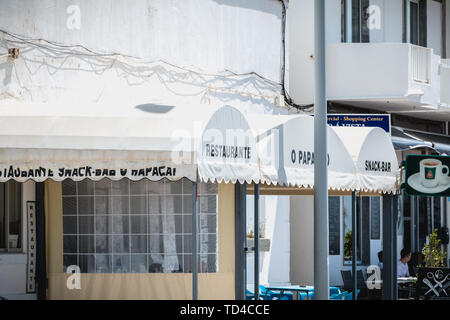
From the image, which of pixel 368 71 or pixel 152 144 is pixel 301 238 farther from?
pixel 152 144

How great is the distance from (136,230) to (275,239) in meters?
5.33

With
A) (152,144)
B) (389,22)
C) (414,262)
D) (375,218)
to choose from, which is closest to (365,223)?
(375,218)

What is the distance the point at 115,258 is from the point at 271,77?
5897mm

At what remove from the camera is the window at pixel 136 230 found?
46.3 feet

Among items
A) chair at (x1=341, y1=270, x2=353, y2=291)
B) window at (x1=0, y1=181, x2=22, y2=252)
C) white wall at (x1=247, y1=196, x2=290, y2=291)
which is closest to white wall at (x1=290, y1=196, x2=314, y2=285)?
chair at (x1=341, y1=270, x2=353, y2=291)

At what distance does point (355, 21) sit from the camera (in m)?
22.0

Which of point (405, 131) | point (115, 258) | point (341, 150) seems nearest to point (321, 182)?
point (341, 150)

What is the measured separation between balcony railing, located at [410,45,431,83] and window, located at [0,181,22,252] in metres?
10.4

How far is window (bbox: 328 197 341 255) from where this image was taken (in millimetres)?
22500

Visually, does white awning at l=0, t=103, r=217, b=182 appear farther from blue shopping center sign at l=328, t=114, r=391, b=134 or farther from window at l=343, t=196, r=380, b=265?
window at l=343, t=196, r=380, b=265

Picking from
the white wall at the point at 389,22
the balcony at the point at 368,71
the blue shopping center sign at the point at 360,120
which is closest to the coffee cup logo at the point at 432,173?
the blue shopping center sign at the point at 360,120

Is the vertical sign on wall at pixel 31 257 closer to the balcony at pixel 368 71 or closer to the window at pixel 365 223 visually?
the balcony at pixel 368 71

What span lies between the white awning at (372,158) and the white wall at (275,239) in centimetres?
455
